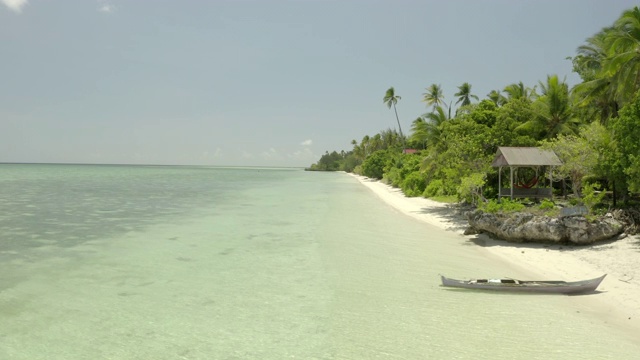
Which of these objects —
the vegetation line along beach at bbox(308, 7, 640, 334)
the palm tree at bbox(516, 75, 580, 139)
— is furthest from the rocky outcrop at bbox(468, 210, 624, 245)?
the palm tree at bbox(516, 75, 580, 139)

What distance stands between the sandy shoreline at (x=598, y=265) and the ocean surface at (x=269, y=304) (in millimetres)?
492

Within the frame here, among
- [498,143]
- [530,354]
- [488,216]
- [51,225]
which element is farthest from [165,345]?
[498,143]

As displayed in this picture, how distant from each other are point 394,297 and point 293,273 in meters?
2.84

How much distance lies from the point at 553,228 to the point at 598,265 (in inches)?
83.2

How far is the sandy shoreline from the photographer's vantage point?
694 cm

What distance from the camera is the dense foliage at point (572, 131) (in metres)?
12.5

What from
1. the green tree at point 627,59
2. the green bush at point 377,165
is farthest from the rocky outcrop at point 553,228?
the green bush at point 377,165

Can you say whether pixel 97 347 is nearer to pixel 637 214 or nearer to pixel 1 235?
pixel 1 235

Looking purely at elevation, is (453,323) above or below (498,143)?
below

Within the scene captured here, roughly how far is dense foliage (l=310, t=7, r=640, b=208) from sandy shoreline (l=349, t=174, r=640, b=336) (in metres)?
1.75

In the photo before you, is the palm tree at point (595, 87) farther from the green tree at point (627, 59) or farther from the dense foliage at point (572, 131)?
the green tree at point (627, 59)

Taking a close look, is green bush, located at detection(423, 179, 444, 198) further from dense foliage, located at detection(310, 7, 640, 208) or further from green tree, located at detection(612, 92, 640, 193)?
green tree, located at detection(612, 92, 640, 193)

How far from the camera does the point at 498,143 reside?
64.7 feet

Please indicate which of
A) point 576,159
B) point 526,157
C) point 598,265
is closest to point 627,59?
point 576,159
